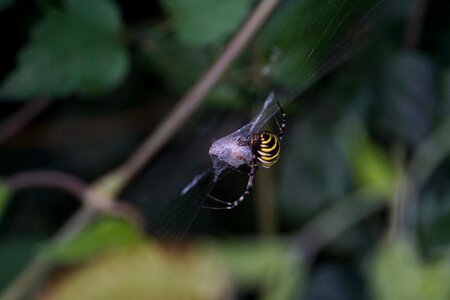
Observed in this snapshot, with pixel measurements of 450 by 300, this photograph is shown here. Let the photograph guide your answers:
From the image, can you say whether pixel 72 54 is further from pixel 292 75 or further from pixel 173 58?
pixel 292 75

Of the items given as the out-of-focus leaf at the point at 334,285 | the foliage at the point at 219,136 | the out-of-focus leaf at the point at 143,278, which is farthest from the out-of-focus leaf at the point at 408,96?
the out-of-focus leaf at the point at 143,278

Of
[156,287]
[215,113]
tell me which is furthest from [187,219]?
[215,113]

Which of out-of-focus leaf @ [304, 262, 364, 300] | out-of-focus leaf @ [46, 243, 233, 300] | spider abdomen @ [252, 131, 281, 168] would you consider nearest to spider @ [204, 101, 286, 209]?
spider abdomen @ [252, 131, 281, 168]

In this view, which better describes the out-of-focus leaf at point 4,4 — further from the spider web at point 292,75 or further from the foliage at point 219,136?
the spider web at point 292,75

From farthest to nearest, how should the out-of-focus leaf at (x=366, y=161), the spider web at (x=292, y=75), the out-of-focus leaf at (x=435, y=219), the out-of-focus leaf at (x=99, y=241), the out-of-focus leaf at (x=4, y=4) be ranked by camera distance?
the out-of-focus leaf at (x=366, y=161), the out-of-focus leaf at (x=435, y=219), the out-of-focus leaf at (x=99, y=241), the out-of-focus leaf at (x=4, y=4), the spider web at (x=292, y=75)

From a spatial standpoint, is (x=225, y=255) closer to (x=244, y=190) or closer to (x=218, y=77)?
(x=244, y=190)

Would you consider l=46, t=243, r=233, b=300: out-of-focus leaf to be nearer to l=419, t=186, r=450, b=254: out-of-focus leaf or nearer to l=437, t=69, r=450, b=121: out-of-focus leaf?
l=419, t=186, r=450, b=254: out-of-focus leaf

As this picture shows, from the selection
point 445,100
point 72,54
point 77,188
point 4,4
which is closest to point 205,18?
point 72,54
